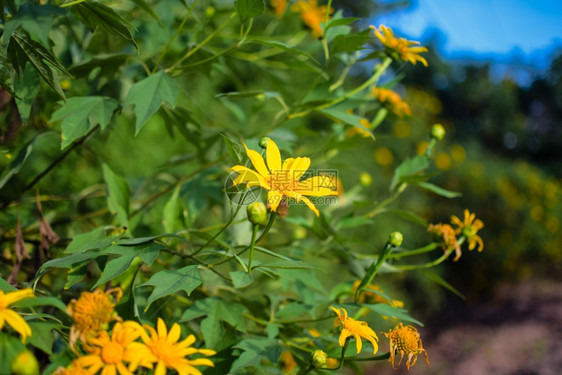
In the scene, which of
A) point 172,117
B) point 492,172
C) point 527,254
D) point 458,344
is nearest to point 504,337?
point 458,344

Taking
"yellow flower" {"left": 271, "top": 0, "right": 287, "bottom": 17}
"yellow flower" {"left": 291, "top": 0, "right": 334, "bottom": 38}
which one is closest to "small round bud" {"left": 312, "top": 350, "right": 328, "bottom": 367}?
"yellow flower" {"left": 291, "top": 0, "right": 334, "bottom": 38}

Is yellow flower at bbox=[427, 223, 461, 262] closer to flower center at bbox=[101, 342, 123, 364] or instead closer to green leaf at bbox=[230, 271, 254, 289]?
green leaf at bbox=[230, 271, 254, 289]

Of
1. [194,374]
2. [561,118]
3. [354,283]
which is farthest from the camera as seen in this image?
[561,118]

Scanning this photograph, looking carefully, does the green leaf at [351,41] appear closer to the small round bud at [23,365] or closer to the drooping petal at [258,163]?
the drooping petal at [258,163]

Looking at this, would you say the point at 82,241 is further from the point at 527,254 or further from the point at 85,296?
the point at 527,254

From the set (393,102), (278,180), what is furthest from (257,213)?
(393,102)
